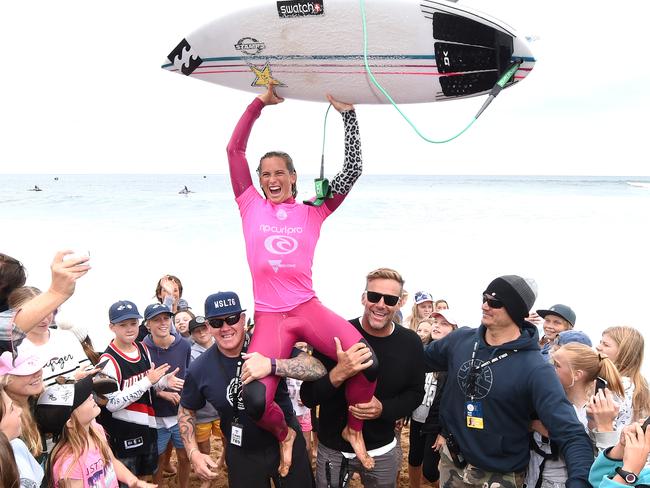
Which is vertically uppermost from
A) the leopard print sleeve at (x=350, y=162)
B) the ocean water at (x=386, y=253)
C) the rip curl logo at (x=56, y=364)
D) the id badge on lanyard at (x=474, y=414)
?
the leopard print sleeve at (x=350, y=162)

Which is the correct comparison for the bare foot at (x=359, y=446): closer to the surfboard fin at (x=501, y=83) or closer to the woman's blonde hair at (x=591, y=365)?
the woman's blonde hair at (x=591, y=365)

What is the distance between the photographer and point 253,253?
2783 mm

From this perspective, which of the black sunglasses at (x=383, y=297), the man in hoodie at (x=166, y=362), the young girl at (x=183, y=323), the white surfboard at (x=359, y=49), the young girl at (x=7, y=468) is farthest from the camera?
the young girl at (x=183, y=323)

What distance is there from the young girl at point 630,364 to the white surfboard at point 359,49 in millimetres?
2018

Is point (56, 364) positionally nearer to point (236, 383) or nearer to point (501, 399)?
point (236, 383)

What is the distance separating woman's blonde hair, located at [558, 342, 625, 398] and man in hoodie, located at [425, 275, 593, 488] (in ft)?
1.33

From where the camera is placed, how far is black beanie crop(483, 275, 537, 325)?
→ 2.31 meters

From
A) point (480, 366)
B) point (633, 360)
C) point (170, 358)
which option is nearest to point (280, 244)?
point (480, 366)

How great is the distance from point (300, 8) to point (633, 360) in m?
3.37

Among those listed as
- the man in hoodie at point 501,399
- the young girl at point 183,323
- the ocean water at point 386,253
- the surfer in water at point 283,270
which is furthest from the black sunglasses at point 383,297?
the ocean water at point 386,253

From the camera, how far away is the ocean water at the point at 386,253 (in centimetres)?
1227

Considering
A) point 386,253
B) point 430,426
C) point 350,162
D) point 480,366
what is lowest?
point 386,253

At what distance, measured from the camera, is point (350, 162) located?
2834 mm

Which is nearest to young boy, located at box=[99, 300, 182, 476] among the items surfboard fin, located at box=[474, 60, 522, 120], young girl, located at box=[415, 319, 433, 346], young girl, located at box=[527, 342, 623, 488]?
young girl, located at box=[415, 319, 433, 346]
